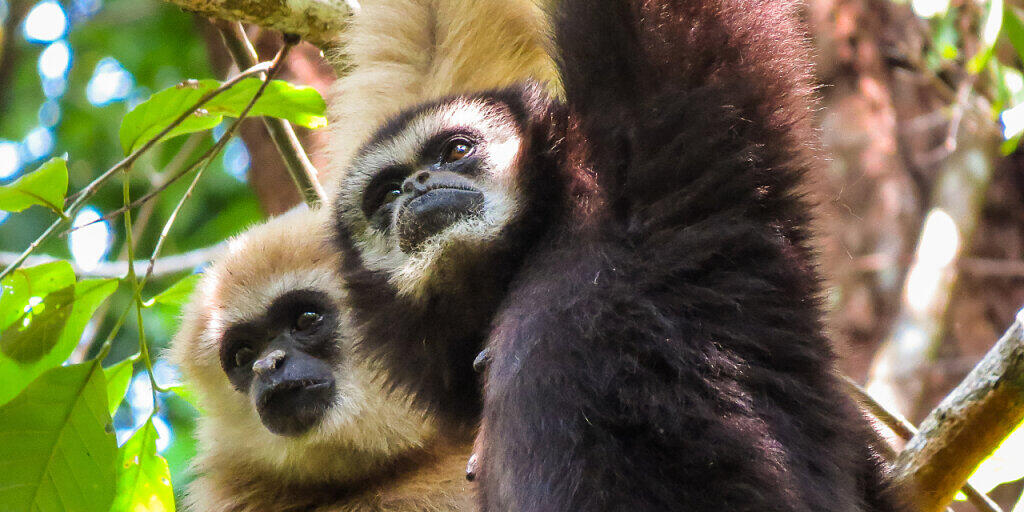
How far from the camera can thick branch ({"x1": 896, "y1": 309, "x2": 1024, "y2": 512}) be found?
2.54m

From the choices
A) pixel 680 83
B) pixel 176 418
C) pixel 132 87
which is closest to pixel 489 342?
pixel 680 83

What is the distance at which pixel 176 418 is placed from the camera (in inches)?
306

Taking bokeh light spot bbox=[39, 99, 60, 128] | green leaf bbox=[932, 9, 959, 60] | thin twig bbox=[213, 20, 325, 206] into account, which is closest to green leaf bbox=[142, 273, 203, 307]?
thin twig bbox=[213, 20, 325, 206]

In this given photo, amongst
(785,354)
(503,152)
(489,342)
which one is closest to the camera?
(785,354)

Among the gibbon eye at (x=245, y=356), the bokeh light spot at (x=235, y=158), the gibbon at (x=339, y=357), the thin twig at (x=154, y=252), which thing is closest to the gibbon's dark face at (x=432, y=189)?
the thin twig at (x=154, y=252)

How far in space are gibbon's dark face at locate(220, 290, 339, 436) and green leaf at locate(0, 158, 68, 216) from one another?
1.61 meters

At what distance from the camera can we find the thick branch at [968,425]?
254 centimetres

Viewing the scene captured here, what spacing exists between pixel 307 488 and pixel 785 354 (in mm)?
2678

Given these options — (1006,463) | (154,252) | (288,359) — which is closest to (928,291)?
(1006,463)

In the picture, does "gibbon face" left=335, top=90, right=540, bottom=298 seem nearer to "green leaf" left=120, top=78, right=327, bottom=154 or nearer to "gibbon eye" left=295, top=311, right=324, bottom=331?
"green leaf" left=120, top=78, right=327, bottom=154

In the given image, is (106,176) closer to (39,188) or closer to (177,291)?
(39,188)

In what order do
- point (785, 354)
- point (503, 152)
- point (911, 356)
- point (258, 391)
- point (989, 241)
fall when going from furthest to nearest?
point (989, 241) → point (911, 356) → point (258, 391) → point (503, 152) → point (785, 354)

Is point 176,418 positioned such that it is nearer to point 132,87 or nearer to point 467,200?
point 132,87

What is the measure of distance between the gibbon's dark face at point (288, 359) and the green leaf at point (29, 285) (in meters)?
1.39
